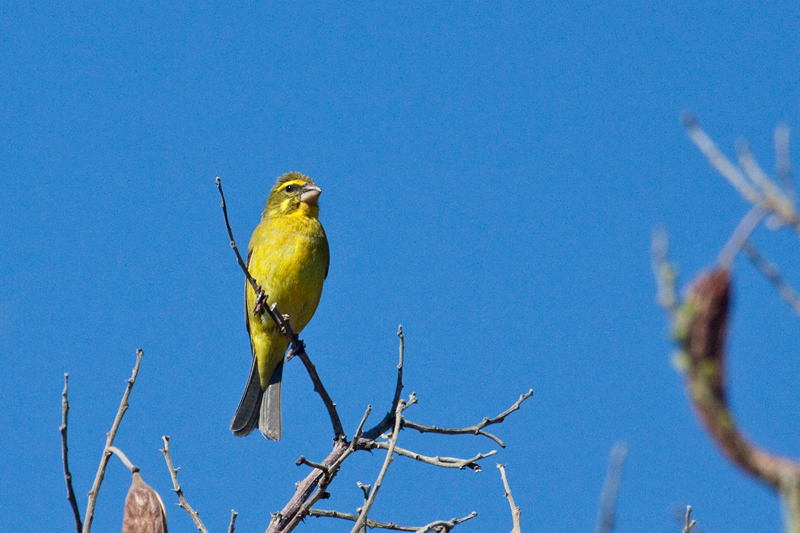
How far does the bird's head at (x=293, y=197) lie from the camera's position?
26.1ft

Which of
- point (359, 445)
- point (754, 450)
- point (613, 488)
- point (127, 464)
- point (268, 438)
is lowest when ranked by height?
point (754, 450)

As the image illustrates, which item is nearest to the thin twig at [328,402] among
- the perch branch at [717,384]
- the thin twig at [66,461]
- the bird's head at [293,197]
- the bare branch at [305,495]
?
the bare branch at [305,495]

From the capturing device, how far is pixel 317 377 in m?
4.87

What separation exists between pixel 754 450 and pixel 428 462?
3.32 metres

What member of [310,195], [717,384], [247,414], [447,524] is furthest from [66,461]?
[310,195]

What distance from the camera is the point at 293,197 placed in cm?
809

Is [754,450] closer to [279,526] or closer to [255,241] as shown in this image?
[279,526]

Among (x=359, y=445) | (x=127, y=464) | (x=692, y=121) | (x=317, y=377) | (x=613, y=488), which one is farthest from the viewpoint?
(x=317, y=377)

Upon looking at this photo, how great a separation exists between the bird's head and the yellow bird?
5.2 inches

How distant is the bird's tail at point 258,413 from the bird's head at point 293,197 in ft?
5.44

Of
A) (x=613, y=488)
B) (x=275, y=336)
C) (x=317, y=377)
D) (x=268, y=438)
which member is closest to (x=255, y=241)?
(x=275, y=336)

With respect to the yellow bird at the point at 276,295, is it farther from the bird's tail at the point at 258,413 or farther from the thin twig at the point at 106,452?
the thin twig at the point at 106,452

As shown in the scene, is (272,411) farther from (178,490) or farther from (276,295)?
(178,490)

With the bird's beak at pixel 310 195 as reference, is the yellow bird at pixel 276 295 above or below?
below
